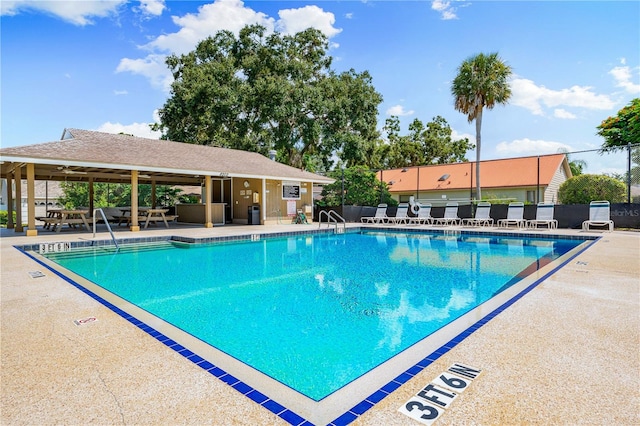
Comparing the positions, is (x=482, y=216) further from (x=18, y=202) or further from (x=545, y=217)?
(x=18, y=202)

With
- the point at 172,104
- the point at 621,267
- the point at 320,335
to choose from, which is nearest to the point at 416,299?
the point at 320,335

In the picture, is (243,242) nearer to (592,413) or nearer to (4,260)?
(4,260)

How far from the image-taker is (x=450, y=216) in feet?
51.1

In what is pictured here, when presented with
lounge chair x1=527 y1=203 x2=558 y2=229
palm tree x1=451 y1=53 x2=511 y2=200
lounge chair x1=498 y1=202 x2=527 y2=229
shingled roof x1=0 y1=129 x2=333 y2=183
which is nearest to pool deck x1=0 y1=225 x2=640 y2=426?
shingled roof x1=0 y1=129 x2=333 y2=183

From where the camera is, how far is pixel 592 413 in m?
1.83

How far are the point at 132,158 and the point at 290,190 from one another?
23.3ft

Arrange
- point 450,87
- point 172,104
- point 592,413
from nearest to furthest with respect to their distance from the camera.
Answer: point 592,413
point 450,87
point 172,104

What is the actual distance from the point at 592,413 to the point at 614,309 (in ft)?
7.65

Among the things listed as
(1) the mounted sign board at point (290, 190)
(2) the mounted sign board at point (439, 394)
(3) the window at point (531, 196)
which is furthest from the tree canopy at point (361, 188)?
(2) the mounted sign board at point (439, 394)

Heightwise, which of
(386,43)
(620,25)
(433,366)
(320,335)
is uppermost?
(386,43)

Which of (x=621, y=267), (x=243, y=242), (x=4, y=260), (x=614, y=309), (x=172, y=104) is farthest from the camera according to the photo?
(x=172, y=104)

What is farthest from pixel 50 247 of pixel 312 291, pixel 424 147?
pixel 424 147

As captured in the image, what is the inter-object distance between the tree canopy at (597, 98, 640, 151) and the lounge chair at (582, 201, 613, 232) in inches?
318

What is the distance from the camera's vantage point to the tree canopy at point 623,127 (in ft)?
60.4
